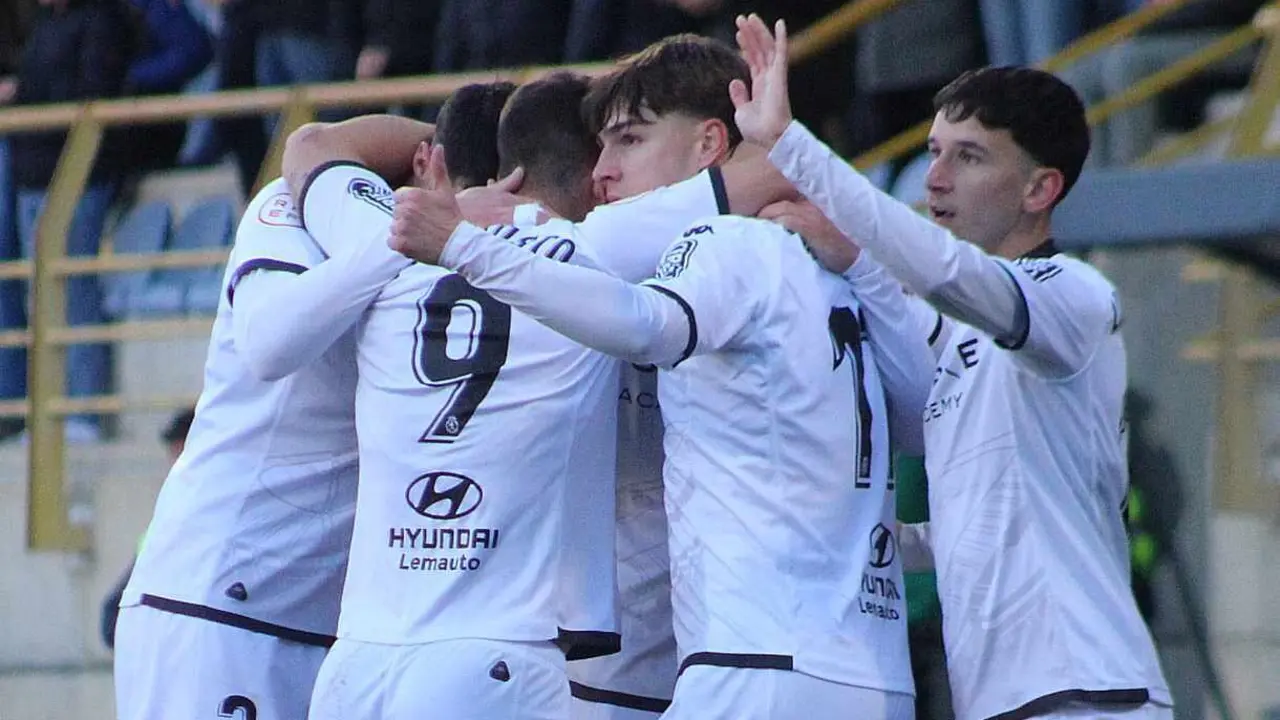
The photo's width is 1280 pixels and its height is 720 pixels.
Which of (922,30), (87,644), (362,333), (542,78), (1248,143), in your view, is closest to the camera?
(362,333)

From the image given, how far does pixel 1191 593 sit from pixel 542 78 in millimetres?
3411

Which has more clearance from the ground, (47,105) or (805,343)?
(47,105)

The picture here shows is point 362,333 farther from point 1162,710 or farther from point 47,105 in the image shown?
point 47,105

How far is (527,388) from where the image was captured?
12.6 feet

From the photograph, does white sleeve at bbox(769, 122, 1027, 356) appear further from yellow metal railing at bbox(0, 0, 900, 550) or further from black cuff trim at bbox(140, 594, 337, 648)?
yellow metal railing at bbox(0, 0, 900, 550)

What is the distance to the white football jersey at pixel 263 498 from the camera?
4.26 m

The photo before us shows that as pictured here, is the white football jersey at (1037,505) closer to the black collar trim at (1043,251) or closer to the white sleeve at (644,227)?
the black collar trim at (1043,251)

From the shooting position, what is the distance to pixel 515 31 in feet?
29.2

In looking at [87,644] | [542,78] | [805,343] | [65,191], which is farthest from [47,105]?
[805,343]

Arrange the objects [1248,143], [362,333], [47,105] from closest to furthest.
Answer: [362,333] → [1248,143] → [47,105]

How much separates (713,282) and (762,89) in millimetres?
347

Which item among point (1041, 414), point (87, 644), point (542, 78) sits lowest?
point (87, 644)

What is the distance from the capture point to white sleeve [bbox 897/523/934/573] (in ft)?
14.4

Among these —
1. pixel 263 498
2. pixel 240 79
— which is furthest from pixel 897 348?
pixel 240 79
